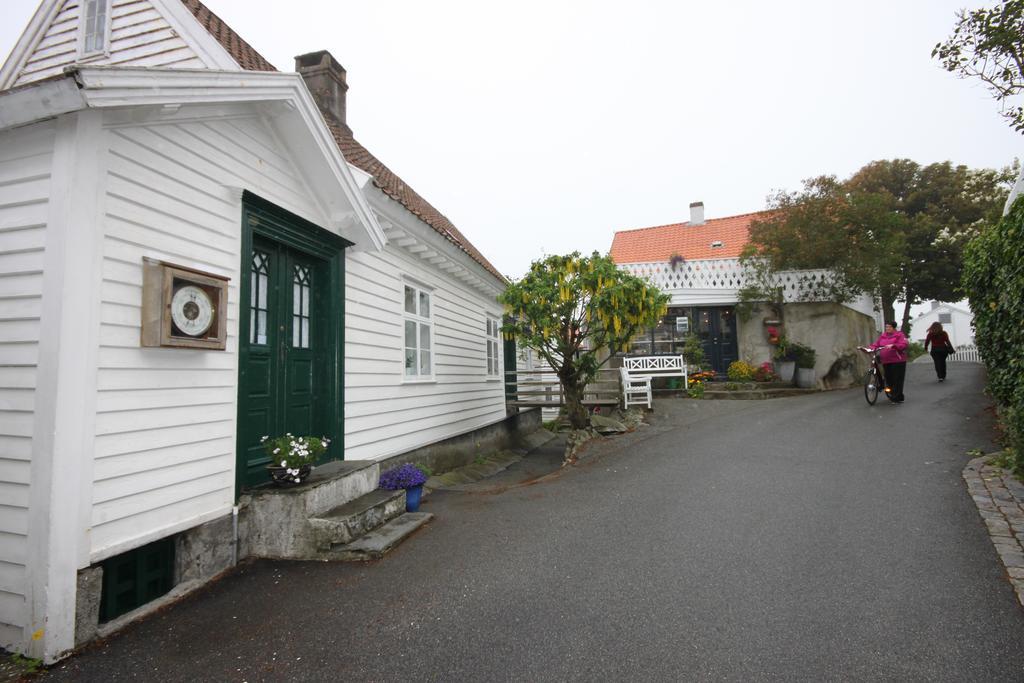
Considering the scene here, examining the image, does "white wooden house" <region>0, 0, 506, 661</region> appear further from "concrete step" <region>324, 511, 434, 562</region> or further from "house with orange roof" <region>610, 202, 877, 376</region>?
"house with orange roof" <region>610, 202, 877, 376</region>

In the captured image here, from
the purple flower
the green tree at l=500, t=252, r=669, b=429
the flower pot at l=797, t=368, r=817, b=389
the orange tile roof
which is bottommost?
the purple flower

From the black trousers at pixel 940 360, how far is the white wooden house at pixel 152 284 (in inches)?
525

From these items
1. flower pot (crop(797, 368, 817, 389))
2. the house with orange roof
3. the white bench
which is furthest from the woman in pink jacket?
the white bench

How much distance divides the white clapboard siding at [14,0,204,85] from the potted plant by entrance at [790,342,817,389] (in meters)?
14.6

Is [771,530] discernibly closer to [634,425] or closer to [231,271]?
[231,271]

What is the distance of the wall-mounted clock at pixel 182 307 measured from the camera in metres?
3.40

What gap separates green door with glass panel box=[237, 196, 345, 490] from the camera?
14.7ft

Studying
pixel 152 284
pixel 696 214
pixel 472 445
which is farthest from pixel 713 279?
pixel 152 284

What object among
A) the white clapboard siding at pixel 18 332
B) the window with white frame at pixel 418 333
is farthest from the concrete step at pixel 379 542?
the window with white frame at pixel 418 333

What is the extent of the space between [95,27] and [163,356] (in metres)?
5.07

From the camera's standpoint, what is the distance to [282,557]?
13.6ft

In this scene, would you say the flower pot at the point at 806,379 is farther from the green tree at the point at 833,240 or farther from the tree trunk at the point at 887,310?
the tree trunk at the point at 887,310

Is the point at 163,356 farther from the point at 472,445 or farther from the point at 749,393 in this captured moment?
the point at 749,393

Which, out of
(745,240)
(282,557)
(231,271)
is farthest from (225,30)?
(745,240)
